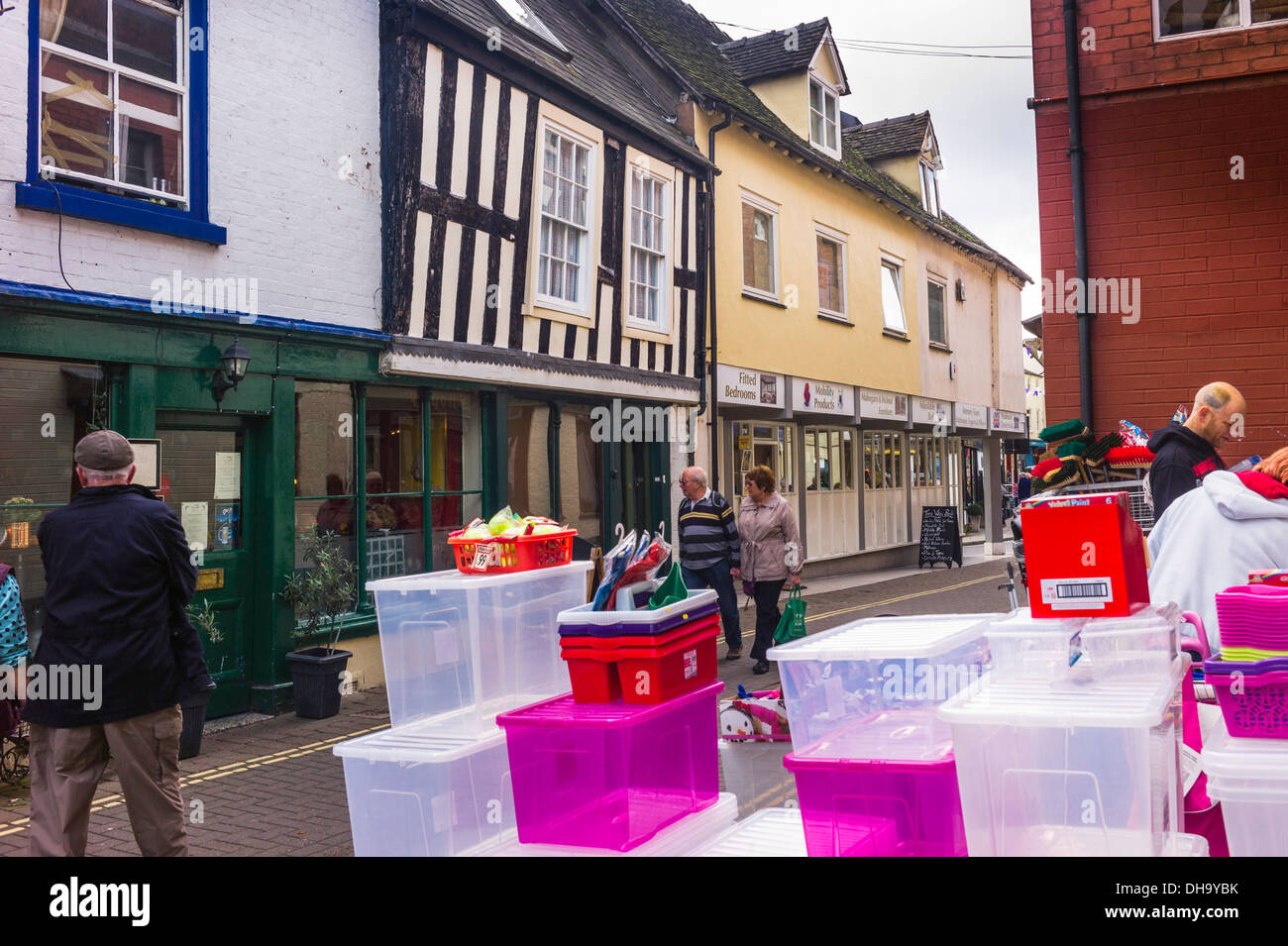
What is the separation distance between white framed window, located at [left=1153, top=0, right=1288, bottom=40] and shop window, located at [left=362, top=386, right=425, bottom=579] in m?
6.85

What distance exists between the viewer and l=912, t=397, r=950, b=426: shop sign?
835 inches

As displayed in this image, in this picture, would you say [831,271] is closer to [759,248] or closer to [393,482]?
[759,248]

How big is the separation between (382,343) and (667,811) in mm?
6824

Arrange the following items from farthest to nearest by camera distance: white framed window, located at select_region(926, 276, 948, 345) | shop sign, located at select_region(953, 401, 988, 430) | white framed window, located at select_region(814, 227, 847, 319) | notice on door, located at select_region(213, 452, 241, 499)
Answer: shop sign, located at select_region(953, 401, 988, 430), white framed window, located at select_region(926, 276, 948, 345), white framed window, located at select_region(814, 227, 847, 319), notice on door, located at select_region(213, 452, 241, 499)

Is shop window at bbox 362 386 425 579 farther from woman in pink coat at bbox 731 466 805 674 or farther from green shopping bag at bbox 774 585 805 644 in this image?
green shopping bag at bbox 774 585 805 644

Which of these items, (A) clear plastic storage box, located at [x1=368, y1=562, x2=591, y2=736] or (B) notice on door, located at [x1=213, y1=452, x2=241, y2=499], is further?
(B) notice on door, located at [x1=213, y1=452, x2=241, y2=499]

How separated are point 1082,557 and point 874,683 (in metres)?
0.68

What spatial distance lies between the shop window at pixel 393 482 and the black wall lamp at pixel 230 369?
164cm

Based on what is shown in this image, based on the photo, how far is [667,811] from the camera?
11.2 ft

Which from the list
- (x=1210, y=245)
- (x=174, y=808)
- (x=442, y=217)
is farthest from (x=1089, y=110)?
(x=174, y=808)

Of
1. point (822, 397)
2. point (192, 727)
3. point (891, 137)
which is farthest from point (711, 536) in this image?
point (891, 137)

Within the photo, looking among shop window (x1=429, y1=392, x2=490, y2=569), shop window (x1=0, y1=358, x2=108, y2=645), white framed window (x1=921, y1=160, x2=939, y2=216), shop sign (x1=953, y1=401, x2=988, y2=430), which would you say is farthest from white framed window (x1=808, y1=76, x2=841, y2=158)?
shop window (x1=0, y1=358, x2=108, y2=645)

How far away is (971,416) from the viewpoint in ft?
78.3

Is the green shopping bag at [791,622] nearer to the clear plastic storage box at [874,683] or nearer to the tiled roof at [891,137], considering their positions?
the clear plastic storage box at [874,683]
